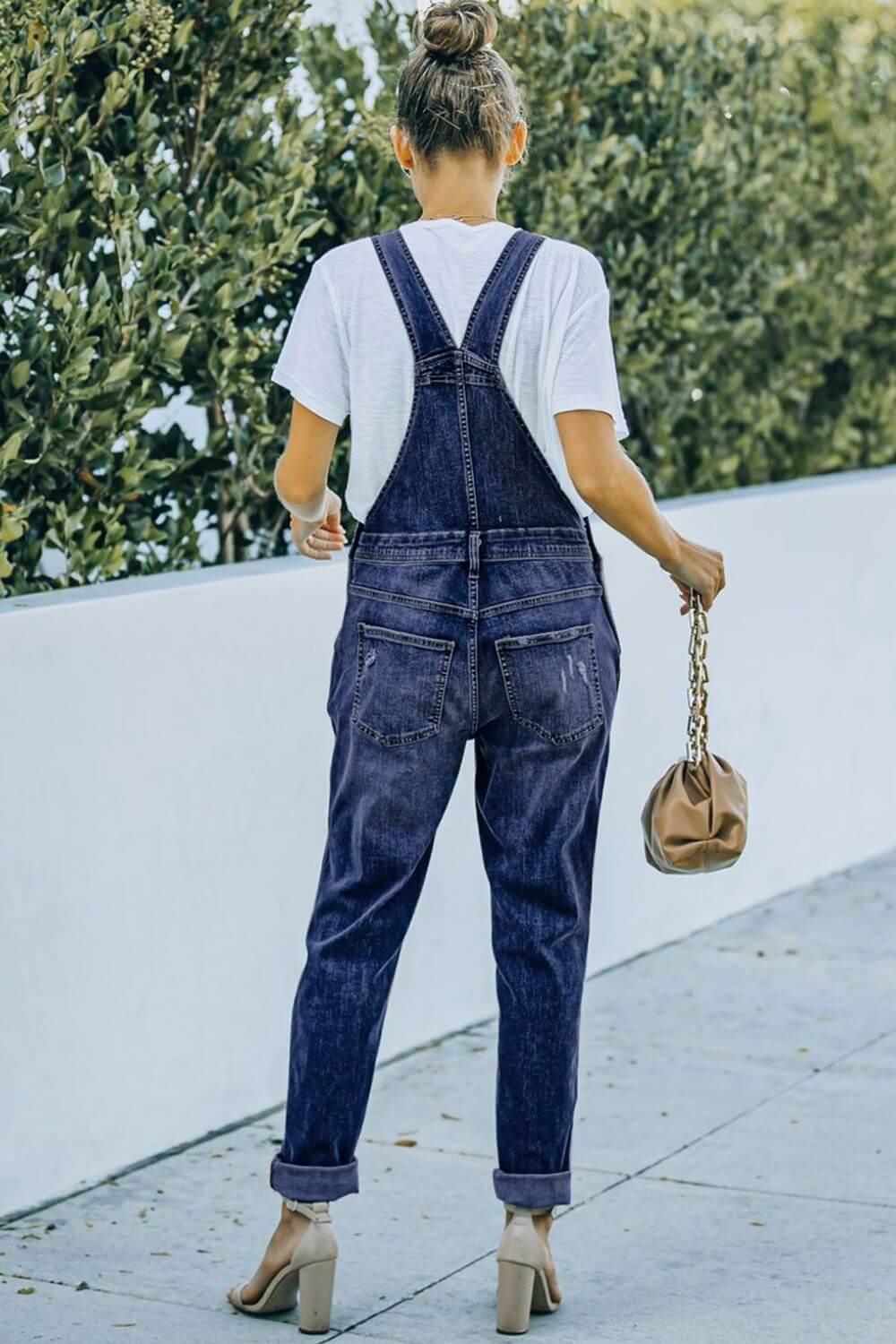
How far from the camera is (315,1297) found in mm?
3617

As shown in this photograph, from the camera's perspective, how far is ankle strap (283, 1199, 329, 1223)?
3.57m

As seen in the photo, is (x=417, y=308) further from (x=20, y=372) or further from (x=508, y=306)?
(x=20, y=372)

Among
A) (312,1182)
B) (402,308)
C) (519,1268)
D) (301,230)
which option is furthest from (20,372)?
(519,1268)

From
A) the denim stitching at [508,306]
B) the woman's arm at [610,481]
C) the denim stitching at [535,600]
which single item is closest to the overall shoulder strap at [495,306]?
the denim stitching at [508,306]

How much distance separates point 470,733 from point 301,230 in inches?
79.6

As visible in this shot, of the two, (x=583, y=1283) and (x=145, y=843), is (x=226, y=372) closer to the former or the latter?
(x=145, y=843)

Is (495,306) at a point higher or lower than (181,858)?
higher

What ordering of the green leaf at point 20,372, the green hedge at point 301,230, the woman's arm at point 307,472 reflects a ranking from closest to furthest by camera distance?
the woman's arm at point 307,472 → the green leaf at point 20,372 → the green hedge at point 301,230

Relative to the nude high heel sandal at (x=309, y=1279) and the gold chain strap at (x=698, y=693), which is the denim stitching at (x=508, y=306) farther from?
the nude high heel sandal at (x=309, y=1279)

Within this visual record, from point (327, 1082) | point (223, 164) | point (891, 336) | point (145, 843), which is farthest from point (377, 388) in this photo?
point (891, 336)

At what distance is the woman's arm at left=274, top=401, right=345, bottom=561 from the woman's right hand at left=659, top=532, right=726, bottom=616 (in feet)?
1.79

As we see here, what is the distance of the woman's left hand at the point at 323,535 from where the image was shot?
12.1 feet

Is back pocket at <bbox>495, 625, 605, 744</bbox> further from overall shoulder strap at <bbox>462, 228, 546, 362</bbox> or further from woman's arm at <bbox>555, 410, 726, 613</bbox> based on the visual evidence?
overall shoulder strap at <bbox>462, 228, 546, 362</bbox>

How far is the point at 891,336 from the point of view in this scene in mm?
8266
